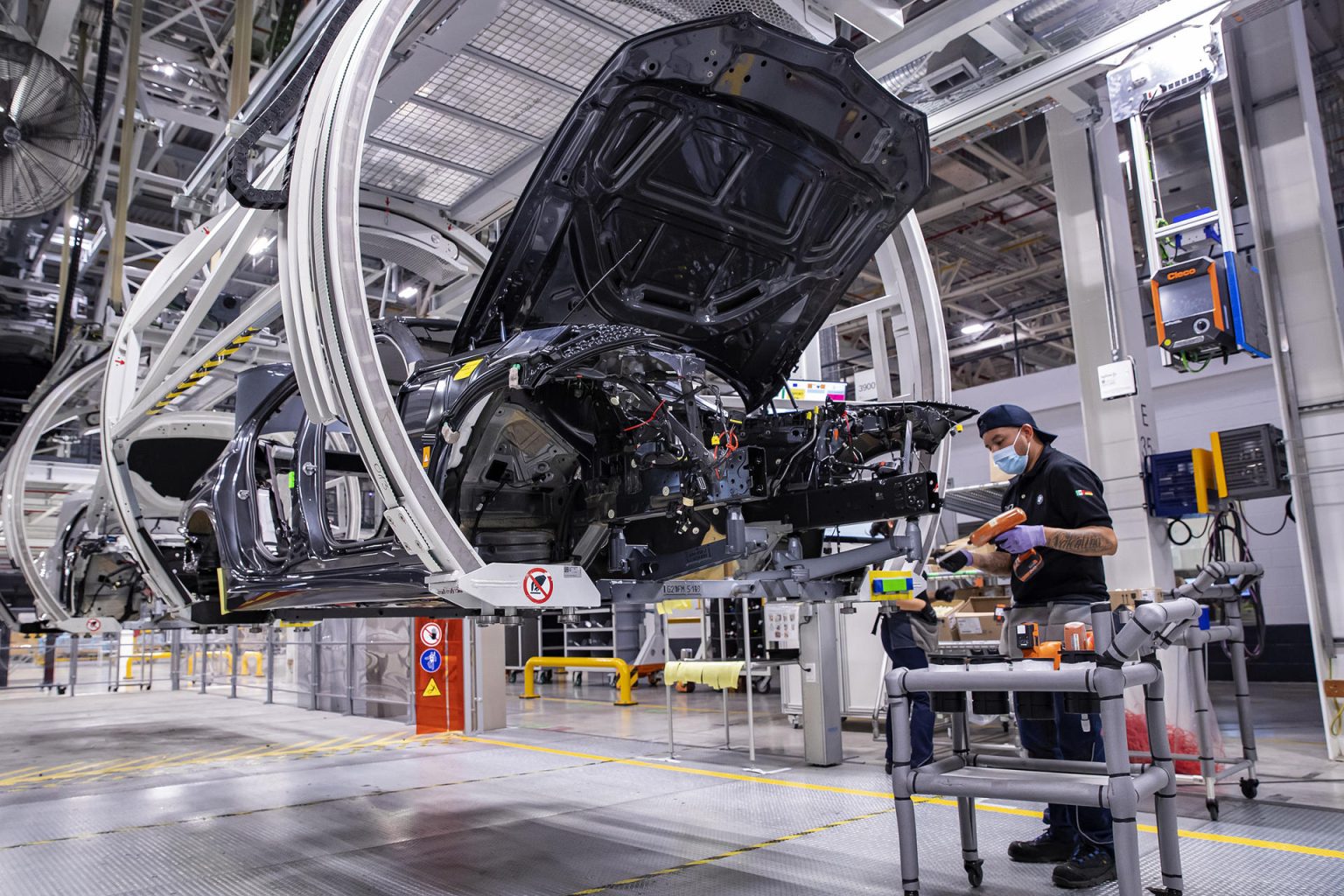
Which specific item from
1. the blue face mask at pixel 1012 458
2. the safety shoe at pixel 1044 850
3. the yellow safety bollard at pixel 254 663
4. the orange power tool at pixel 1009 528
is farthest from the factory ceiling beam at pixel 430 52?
the yellow safety bollard at pixel 254 663

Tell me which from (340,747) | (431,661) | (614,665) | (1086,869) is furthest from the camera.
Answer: (614,665)

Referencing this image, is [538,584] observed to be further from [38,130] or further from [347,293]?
[38,130]

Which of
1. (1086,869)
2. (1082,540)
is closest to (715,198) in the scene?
(1082,540)

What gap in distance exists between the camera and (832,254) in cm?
387

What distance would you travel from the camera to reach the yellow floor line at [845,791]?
3684mm

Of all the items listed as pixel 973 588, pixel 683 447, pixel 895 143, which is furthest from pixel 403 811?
pixel 973 588

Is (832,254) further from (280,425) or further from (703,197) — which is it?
(280,425)

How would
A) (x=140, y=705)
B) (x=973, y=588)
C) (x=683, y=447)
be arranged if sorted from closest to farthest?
1. (x=683, y=447)
2. (x=973, y=588)
3. (x=140, y=705)

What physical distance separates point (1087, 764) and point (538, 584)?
1767 millimetres

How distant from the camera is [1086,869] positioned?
3293 mm

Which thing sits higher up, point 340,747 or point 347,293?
point 347,293

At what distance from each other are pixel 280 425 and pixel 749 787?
339cm

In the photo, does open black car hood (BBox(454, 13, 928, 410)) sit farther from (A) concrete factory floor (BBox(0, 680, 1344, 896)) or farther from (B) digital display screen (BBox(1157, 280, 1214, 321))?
(B) digital display screen (BBox(1157, 280, 1214, 321))

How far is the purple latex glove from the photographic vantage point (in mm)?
3432
